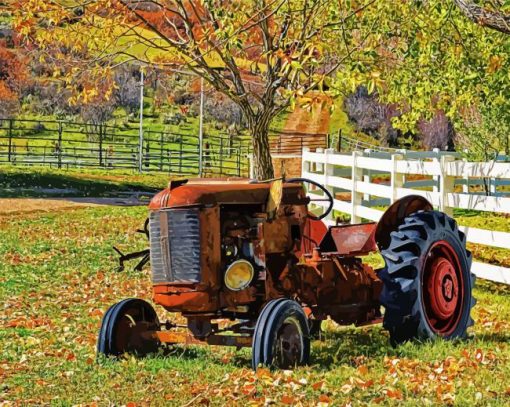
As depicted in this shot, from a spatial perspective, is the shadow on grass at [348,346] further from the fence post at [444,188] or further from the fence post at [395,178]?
the fence post at [395,178]

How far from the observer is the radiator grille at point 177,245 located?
7.35 meters

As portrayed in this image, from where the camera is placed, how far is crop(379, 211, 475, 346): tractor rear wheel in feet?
26.3

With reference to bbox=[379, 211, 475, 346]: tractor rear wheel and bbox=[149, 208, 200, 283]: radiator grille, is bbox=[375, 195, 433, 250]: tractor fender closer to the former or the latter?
bbox=[379, 211, 475, 346]: tractor rear wheel

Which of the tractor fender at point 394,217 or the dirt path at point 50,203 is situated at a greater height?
the tractor fender at point 394,217

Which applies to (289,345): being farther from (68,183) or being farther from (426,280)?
(68,183)

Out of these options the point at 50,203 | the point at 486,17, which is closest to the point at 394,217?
the point at 486,17

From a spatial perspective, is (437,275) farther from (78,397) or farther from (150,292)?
(150,292)

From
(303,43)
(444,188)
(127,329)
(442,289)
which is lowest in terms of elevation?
(127,329)

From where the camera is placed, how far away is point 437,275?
8391 mm

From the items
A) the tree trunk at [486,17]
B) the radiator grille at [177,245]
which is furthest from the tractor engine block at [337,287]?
the tree trunk at [486,17]

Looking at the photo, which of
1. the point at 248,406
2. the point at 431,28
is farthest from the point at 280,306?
the point at 431,28

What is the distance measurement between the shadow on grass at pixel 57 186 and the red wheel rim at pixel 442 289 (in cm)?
2413

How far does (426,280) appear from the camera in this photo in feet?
27.5

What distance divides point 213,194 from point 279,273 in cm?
86
